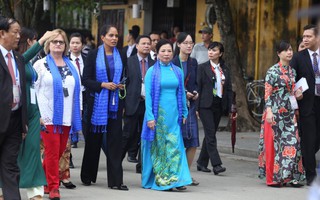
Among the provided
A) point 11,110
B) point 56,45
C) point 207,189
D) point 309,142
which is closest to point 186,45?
point 207,189

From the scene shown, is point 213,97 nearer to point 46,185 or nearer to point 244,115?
point 46,185

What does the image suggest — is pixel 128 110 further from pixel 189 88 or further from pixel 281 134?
pixel 281 134

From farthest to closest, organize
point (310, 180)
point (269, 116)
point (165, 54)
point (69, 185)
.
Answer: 1. point (310, 180)
2. point (269, 116)
3. point (165, 54)
4. point (69, 185)

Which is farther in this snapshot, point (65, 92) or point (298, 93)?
point (298, 93)

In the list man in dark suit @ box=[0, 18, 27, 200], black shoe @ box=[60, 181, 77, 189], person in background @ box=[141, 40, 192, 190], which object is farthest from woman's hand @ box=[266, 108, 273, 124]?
man in dark suit @ box=[0, 18, 27, 200]

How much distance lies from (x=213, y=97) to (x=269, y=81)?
1337 millimetres

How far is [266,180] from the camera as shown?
11031 mm

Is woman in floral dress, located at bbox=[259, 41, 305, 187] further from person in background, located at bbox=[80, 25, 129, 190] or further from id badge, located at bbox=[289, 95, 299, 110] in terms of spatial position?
person in background, located at bbox=[80, 25, 129, 190]

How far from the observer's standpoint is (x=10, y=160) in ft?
25.6

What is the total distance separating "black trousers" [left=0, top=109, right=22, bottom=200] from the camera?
25.6ft

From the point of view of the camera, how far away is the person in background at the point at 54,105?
29.9 ft

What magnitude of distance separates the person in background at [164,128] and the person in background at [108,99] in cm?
36

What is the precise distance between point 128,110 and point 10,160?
433cm

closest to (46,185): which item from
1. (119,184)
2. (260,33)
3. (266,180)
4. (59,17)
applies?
(119,184)
